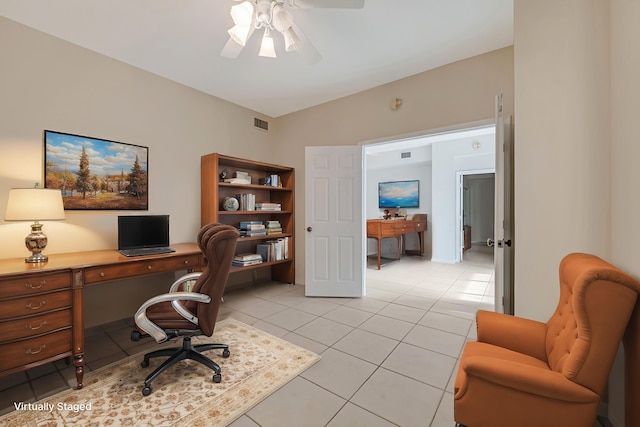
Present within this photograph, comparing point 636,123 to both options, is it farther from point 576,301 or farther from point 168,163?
point 168,163

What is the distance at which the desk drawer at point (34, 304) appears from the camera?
5.13 feet

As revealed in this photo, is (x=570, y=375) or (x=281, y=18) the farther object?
(x=281, y=18)

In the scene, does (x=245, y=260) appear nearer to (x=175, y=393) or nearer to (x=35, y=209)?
(x=175, y=393)

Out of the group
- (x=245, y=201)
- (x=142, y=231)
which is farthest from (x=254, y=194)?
(x=142, y=231)

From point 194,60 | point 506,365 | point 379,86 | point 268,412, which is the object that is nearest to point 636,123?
point 506,365

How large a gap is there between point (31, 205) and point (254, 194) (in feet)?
7.91

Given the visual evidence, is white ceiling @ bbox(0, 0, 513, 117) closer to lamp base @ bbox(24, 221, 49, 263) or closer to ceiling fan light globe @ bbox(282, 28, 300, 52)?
ceiling fan light globe @ bbox(282, 28, 300, 52)

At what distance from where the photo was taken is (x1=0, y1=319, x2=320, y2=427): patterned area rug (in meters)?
1.47

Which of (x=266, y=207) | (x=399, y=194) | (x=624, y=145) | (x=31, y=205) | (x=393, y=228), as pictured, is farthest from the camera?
(x=399, y=194)

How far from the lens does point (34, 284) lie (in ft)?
5.43

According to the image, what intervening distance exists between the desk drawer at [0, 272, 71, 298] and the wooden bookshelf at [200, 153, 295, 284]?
154 cm

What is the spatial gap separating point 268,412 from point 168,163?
2794 millimetres

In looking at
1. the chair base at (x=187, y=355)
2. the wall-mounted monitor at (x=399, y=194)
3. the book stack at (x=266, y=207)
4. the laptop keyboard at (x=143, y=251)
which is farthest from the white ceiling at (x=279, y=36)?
the wall-mounted monitor at (x=399, y=194)

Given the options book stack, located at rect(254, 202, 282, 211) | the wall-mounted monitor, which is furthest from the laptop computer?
the wall-mounted monitor
